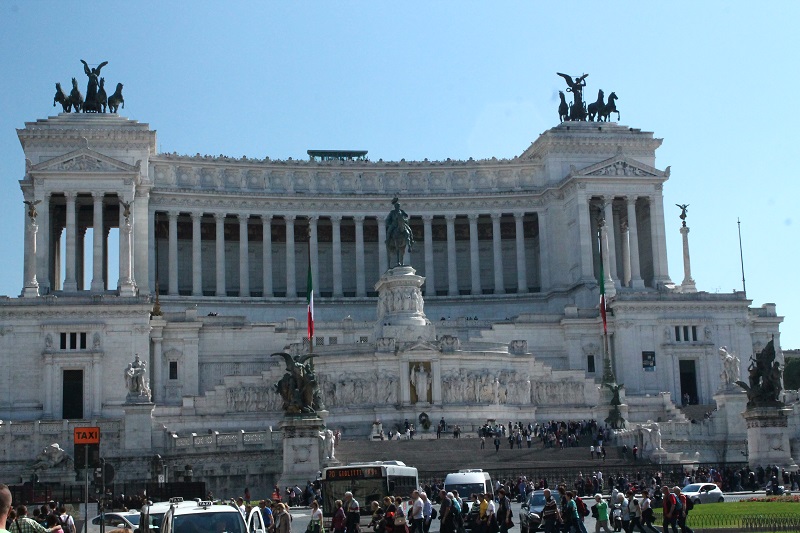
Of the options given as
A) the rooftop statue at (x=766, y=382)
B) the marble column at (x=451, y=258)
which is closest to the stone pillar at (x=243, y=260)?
the marble column at (x=451, y=258)

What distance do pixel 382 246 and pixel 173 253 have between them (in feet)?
62.4

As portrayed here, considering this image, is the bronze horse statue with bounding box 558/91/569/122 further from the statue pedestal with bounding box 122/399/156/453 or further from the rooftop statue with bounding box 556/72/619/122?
the statue pedestal with bounding box 122/399/156/453

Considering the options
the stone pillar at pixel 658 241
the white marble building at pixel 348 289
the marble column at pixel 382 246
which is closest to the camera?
the white marble building at pixel 348 289

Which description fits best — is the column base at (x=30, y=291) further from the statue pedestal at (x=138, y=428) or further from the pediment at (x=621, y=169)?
the pediment at (x=621, y=169)

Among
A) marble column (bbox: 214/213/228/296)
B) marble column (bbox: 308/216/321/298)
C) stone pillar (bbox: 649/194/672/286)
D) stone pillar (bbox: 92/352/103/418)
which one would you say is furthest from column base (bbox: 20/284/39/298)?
stone pillar (bbox: 649/194/672/286)

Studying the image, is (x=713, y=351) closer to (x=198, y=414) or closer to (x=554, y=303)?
(x=554, y=303)

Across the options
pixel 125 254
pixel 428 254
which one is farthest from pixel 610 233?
pixel 125 254

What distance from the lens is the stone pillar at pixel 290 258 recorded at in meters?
104

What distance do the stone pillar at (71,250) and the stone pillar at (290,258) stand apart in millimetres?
18355

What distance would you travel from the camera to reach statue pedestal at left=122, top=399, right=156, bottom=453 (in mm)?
66125

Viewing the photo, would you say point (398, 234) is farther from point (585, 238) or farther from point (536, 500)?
point (536, 500)

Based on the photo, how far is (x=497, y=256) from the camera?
107938 millimetres

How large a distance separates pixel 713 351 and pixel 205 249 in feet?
149

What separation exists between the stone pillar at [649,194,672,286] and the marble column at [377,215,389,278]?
2321cm
